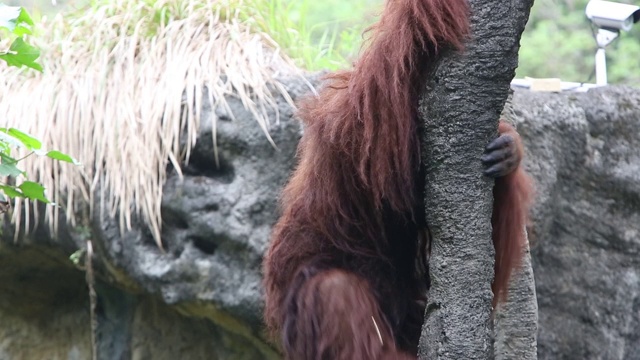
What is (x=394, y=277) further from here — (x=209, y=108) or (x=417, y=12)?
(x=209, y=108)

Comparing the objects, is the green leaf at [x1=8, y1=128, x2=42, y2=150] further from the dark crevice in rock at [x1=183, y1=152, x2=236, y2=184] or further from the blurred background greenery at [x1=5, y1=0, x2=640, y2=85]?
the blurred background greenery at [x1=5, y1=0, x2=640, y2=85]

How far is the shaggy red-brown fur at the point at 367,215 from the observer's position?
196 centimetres

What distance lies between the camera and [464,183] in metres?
1.82

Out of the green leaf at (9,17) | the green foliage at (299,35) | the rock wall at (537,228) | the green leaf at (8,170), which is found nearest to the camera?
the green leaf at (9,17)

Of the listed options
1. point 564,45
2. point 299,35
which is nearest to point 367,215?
point 299,35

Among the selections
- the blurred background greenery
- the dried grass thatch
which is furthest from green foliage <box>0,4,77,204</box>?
the blurred background greenery

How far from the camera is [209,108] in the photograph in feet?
12.1

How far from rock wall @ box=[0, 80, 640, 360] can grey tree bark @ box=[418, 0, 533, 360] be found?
1830 mm

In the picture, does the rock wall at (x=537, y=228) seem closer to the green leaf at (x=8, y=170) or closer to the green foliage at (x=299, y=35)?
the green foliage at (x=299, y=35)

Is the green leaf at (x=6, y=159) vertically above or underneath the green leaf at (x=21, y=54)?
underneath

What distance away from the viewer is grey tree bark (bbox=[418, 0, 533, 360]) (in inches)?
69.3

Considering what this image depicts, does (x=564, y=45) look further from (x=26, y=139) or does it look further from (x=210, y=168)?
(x=26, y=139)

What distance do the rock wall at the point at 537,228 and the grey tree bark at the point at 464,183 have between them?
1830mm

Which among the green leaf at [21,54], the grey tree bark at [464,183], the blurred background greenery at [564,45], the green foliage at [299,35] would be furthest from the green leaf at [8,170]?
the blurred background greenery at [564,45]
